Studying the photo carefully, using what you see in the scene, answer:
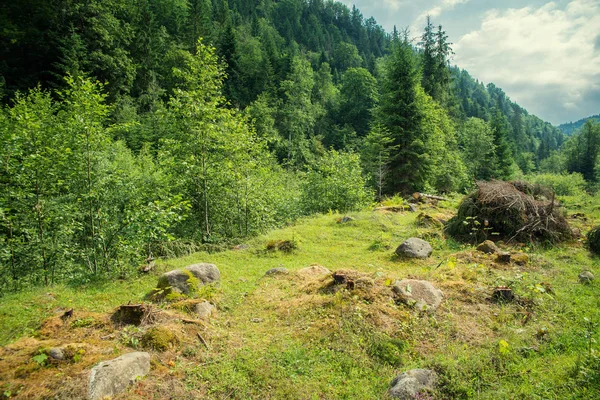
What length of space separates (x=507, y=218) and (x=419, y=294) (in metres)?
6.95

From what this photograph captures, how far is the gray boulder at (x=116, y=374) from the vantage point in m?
3.85

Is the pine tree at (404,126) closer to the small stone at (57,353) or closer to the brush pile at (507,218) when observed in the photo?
the brush pile at (507,218)

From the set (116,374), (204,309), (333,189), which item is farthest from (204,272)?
(333,189)

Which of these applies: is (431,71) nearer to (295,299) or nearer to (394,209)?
(394,209)

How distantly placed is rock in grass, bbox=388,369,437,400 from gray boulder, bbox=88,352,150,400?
344 cm

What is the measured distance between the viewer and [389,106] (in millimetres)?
25266

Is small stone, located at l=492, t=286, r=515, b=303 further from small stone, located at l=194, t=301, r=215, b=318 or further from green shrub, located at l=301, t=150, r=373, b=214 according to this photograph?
green shrub, located at l=301, t=150, r=373, b=214

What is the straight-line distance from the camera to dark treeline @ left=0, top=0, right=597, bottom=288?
8.14 metres

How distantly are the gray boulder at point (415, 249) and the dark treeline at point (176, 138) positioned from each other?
6.08 m

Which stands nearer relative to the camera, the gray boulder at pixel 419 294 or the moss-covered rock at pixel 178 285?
the gray boulder at pixel 419 294

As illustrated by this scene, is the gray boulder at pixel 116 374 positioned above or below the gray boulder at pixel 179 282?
below

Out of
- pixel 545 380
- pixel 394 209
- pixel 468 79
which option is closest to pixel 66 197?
pixel 545 380

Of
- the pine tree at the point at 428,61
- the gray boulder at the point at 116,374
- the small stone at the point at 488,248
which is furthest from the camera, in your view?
the pine tree at the point at 428,61

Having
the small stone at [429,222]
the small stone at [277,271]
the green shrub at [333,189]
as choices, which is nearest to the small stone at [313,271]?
the small stone at [277,271]
